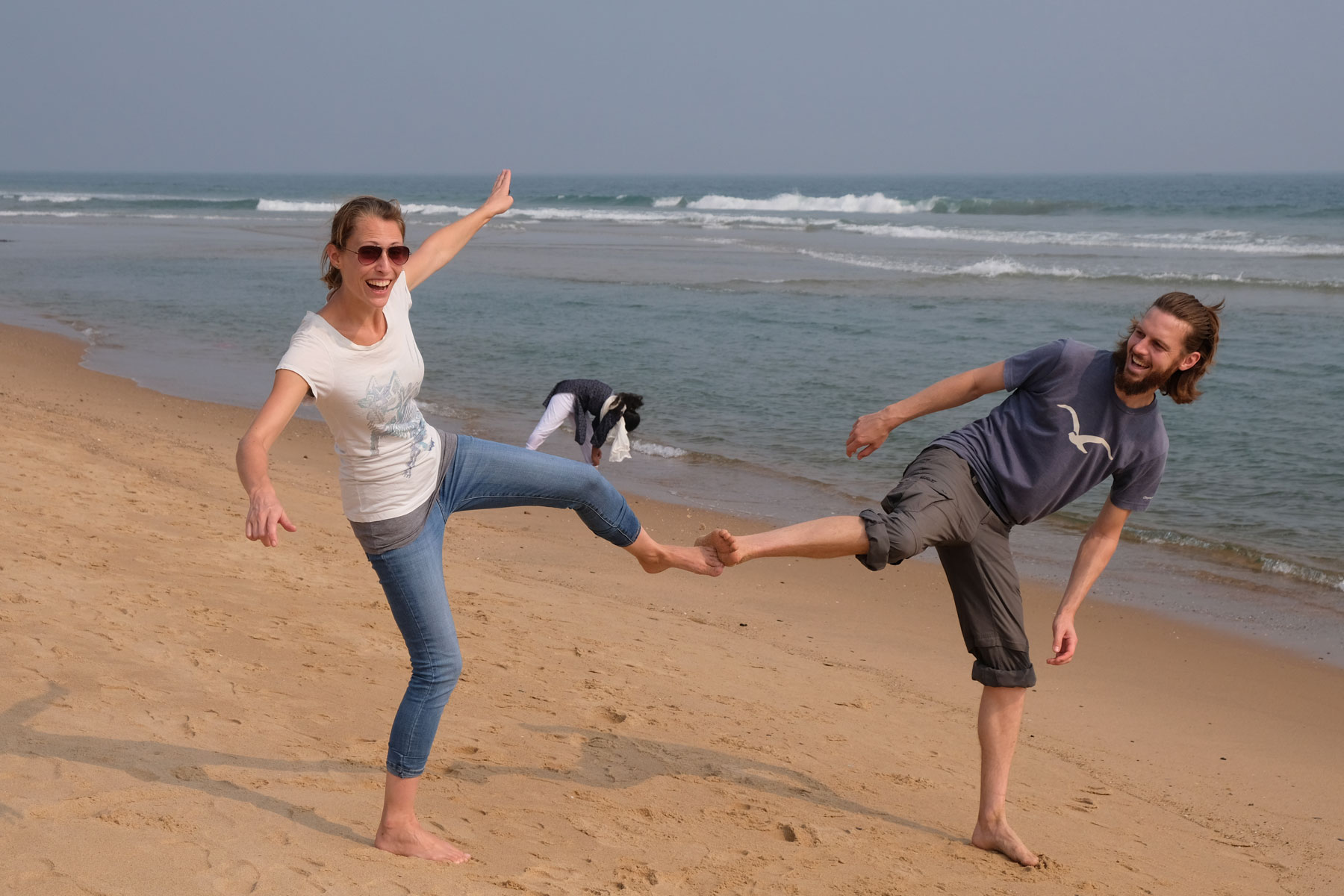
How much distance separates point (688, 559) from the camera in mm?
3988

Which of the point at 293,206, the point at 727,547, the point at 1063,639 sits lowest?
the point at 1063,639

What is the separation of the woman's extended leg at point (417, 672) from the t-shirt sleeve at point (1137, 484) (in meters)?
2.31

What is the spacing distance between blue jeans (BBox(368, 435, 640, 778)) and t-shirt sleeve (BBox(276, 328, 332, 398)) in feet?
1.77

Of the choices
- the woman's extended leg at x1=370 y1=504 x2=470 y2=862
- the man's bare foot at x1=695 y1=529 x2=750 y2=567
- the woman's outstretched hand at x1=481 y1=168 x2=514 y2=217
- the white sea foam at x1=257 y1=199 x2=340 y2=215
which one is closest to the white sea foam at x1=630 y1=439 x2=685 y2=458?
the woman's outstretched hand at x1=481 y1=168 x2=514 y2=217

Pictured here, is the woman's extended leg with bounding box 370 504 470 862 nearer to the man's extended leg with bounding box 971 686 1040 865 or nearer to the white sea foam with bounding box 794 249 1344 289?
the man's extended leg with bounding box 971 686 1040 865

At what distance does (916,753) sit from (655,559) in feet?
6.15

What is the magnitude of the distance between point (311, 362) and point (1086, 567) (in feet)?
9.18

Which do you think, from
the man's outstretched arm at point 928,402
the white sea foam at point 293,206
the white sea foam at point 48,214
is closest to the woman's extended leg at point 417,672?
the man's outstretched arm at point 928,402

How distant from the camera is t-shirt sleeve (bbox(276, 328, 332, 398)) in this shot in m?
3.04

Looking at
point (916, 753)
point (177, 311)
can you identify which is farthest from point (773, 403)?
point (177, 311)

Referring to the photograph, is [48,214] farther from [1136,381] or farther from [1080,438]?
[1136,381]

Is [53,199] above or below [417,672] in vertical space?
above

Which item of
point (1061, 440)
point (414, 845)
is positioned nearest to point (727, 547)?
point (1061, 440)

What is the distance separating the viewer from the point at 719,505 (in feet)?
32.2
